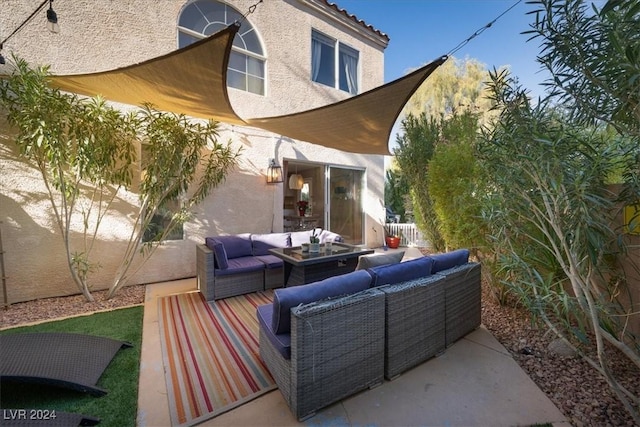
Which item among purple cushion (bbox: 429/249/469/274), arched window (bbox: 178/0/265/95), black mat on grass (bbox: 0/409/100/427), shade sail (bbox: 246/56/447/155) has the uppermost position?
arched window (bbox: 178/0/265/95)

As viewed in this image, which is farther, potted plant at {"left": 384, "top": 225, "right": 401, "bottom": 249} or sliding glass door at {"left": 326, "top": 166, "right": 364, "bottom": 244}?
potted plant at {"left": 384, "top": 225, "right": 401, "bottom": 249}

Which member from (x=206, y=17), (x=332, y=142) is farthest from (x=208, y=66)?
(x=206, y=17)

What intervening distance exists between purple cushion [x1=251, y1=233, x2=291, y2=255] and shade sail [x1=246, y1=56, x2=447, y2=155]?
2.42 meters

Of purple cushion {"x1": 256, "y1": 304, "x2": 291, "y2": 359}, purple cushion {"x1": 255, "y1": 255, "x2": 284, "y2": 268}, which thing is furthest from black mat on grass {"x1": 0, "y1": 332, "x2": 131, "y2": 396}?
purple cushion {"x1": 255, "y1": 255, "x2": 284, "y2": 268}

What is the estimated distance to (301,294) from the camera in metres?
2.49

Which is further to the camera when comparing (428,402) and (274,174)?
(274,174)

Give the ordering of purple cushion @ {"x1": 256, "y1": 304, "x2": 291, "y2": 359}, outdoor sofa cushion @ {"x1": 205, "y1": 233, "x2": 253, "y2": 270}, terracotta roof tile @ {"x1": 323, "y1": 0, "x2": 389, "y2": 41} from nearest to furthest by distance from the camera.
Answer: purple cushion @ {"x1": 256, "y1": 304, "x2": 291, "y2": 359} < outdoor sofa cushion @ {"x1": 205, "y1": 233, "x2": 253, "y2": 270} < terracotta roof tile @ {"x1": 323, "y1": 0, "x2": 389, "y2": 41}

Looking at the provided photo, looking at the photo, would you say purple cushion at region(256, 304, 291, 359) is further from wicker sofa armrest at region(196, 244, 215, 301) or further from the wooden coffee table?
wicker sofa armrest at region(196, 244, 215, 301)

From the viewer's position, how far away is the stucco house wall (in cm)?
473

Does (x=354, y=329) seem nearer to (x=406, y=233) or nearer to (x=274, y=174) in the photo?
(x=274, y=174)

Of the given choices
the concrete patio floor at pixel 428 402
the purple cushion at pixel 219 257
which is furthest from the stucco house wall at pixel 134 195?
the concrete patio floor at pixel 428 402

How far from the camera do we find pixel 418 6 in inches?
280

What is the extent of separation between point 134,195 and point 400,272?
5666 millimetres

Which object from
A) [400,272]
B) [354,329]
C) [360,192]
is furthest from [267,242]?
[360,192]
